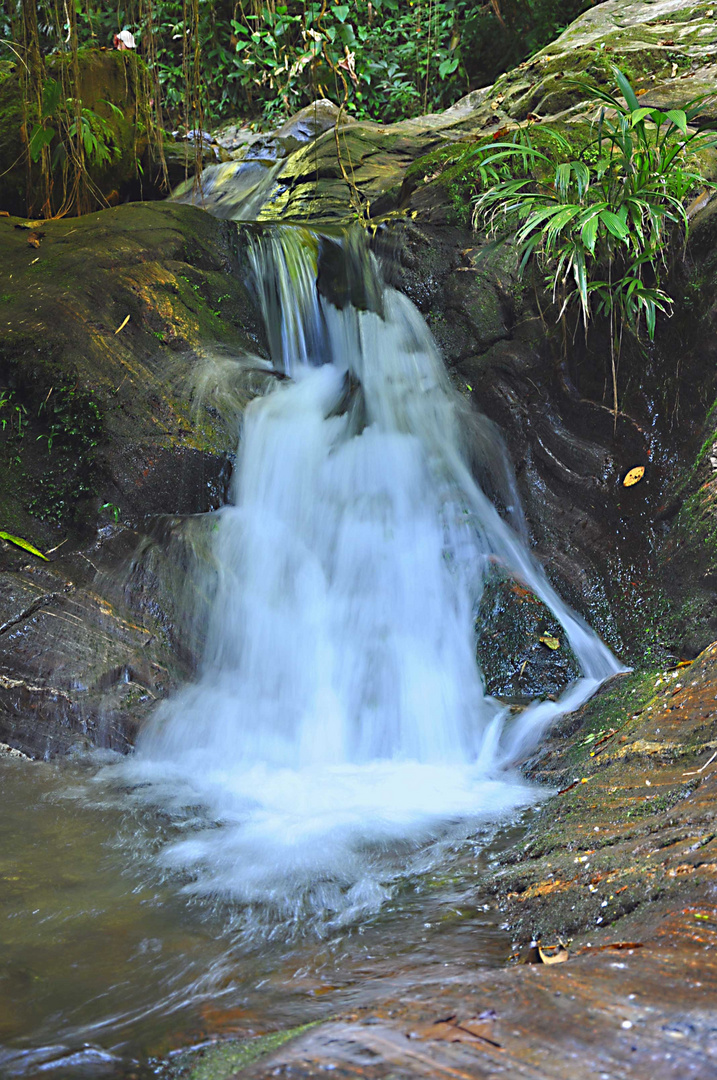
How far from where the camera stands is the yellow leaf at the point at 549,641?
14.3 ft

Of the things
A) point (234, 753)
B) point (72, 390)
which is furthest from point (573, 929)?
point (72, 390)

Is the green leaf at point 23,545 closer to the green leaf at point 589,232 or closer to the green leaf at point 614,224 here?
the green leaf at point 589,232

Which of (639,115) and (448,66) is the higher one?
(448,66)

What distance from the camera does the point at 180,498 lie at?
4836 mm

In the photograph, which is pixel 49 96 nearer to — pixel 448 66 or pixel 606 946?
pixel 606 946

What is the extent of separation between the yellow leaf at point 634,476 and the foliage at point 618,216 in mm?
449

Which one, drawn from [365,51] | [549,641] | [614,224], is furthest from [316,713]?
[365,51]

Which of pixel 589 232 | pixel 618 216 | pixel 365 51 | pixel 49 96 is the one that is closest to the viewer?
pixel 589 232

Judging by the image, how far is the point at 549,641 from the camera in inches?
172

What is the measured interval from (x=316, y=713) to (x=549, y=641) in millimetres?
1441

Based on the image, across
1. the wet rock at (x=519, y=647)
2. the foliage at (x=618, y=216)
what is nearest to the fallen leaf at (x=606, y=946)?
the wet rock at (x=519, y=647)

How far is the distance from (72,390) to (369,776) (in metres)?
3.06

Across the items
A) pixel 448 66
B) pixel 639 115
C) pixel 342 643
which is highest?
pixel 448 66

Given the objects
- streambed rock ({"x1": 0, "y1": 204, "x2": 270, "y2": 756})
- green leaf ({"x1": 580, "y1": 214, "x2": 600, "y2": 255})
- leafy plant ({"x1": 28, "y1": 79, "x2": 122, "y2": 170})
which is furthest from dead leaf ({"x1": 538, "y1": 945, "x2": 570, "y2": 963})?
leafy plant ({"x1": 28, "y1": 79, "x2": 122, "y2": 170})
